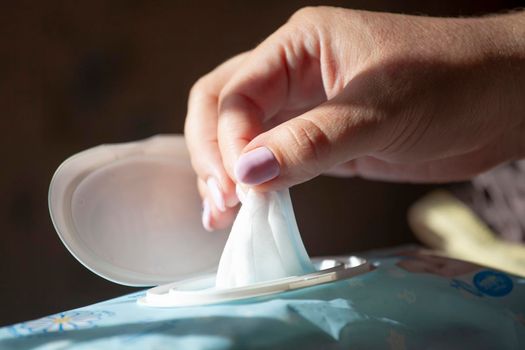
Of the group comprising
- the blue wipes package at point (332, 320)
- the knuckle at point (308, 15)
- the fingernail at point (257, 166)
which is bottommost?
the blue wipes package at point (332, 320)

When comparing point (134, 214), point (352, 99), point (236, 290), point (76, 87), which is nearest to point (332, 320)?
point (236, 290)

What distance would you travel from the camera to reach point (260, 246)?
1.97 feet

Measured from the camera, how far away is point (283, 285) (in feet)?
1.79

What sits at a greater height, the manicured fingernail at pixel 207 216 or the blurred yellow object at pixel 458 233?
the manicured fingernail at pixel 207 216

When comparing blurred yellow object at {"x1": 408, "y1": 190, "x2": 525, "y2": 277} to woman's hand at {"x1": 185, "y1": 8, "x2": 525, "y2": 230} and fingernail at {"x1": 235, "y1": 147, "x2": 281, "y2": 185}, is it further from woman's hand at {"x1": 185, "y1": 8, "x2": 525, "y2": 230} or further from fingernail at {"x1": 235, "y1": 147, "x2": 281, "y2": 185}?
fingernail at {"x1": 235, "y1": 147, "x2": 281, "y2": 185}

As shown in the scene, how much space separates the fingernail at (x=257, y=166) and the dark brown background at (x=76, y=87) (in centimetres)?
60

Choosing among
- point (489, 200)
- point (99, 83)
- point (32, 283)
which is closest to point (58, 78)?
point (99, 83)

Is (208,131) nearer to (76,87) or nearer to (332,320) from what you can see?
(332,320)

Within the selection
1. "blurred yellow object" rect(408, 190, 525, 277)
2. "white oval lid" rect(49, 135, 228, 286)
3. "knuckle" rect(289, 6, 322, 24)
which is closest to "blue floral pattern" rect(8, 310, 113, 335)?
"white oval lid" rect(49, 135, 228, 286)

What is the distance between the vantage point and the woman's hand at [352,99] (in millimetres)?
561

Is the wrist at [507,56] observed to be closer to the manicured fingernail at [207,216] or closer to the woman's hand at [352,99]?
the woman's hand at [352,99]

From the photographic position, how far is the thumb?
54 cm

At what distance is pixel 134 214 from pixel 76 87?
0.48m

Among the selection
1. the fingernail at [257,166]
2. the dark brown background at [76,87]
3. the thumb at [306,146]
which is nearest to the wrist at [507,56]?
the thumb at [306,146]
